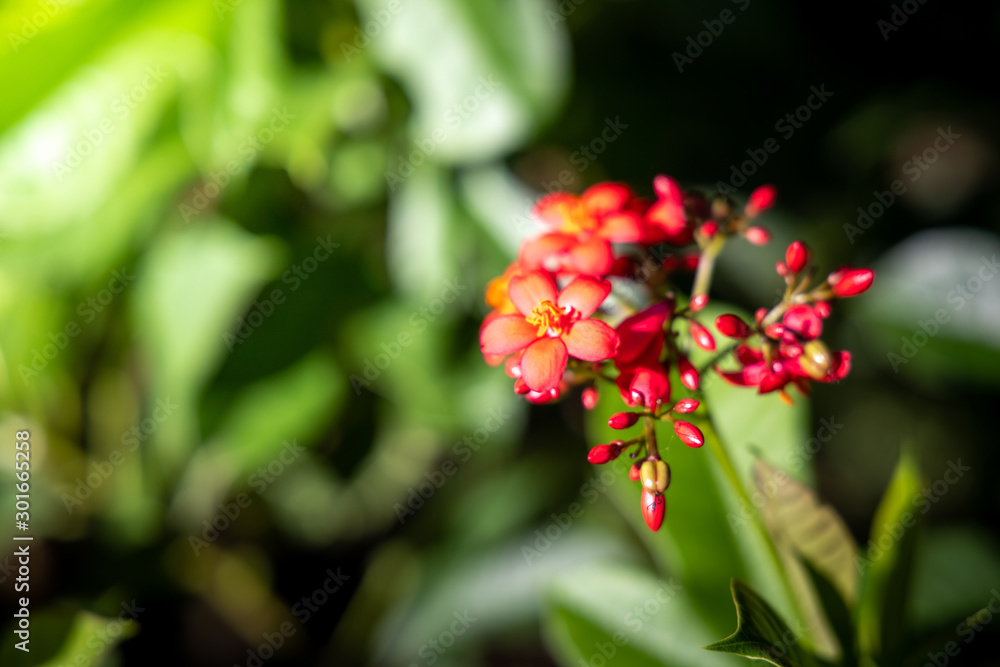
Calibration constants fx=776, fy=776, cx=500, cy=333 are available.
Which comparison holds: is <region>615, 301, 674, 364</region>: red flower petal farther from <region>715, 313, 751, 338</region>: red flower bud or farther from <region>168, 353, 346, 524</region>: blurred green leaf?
<region>168, 353, 346, 524</region>: blurred green leaf

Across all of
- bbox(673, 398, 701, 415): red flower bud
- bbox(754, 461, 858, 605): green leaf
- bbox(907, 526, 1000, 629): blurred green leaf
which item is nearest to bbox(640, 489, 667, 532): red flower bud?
bbox(673, 398, 701, 415): red flower bud

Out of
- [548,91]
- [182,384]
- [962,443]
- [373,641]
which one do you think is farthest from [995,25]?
[373,641]

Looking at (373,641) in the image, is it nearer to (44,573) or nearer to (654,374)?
(44,573)

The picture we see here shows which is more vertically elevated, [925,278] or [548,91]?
[548,91]

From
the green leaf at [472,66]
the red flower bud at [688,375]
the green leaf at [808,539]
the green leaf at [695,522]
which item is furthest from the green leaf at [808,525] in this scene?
the green leaf at [472,66]

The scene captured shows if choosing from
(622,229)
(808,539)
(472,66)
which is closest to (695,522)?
(808,539)
